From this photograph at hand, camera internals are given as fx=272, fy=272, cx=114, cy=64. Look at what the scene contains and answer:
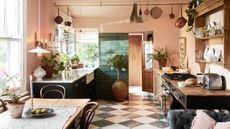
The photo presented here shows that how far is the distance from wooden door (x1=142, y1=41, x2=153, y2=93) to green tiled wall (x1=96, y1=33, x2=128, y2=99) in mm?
981

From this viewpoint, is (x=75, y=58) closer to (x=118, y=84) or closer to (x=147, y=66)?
(x=118, y=84)

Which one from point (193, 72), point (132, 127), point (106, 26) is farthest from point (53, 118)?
point (106, 26)

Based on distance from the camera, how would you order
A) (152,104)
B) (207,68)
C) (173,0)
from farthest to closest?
(152,104) → (173,0) → (207,68)

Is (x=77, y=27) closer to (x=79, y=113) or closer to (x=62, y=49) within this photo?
(x=62, y=49)

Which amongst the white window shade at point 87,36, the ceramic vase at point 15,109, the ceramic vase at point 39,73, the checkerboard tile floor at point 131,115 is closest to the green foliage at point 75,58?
the white window shade at point 87,36

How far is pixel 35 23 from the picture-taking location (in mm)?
4824

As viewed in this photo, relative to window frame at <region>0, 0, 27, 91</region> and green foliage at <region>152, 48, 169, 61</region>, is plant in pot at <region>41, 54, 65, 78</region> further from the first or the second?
green foliage at <region>152, 48, 169, 61</region>

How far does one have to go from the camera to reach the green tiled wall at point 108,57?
298 inches

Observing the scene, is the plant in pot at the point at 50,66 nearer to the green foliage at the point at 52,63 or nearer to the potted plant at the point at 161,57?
the green foliage at the point at 52,63

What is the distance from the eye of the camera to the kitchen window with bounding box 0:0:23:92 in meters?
3.78

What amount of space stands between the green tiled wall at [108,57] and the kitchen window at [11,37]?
136 inches

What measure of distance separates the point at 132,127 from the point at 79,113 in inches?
83.4

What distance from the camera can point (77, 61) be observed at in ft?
25.0

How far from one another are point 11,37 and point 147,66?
16.7ft
